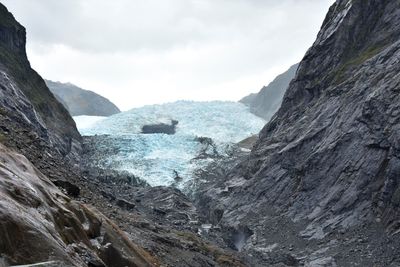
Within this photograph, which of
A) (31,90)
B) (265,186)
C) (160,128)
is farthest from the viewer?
(160,128)

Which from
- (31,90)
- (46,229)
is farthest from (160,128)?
(46,229)

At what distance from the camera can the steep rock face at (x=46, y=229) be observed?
1262 centimetres

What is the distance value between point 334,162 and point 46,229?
41677 mm

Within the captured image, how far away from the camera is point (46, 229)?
14.2 meters

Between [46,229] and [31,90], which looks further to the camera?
[31,90]

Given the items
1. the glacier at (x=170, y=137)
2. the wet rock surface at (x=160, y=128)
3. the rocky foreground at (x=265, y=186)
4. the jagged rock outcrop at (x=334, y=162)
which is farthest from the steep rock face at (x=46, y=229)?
the wet rock surface at (x=160, y=128)

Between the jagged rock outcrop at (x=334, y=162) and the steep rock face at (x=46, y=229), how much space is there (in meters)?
23.4

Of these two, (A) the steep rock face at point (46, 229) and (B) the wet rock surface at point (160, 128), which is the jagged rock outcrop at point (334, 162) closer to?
(A) the steep rock face at point (46, 229)

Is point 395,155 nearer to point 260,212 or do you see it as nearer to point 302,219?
point 302,219

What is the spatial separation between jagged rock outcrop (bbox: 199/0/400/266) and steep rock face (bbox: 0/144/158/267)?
2341cm

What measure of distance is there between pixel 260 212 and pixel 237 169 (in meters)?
18.4

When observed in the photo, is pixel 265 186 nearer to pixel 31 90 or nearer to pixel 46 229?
pixel 31 90

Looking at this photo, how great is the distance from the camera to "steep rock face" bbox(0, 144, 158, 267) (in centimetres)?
1262

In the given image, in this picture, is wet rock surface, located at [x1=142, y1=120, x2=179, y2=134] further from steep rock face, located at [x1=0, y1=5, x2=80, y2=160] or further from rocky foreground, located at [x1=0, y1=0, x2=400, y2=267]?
steep rock face, located at [x1=0, y1=5, x2=80, y2=160]
